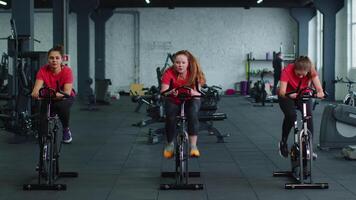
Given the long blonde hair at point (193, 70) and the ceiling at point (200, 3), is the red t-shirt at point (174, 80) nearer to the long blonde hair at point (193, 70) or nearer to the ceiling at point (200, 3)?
the long blonde hair at point (193, 70)

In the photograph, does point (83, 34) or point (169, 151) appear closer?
point (169, 151)

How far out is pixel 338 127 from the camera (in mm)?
8094

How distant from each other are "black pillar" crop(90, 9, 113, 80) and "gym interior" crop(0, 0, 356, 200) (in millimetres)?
44

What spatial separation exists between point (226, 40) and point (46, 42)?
7627 mm

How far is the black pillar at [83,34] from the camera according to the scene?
65.1 ft

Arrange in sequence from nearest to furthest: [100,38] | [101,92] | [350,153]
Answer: [350,153]
[101,92]
[100,38]

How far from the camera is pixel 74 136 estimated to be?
10.1 m

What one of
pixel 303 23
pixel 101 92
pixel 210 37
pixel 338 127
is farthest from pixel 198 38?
pixel 338 127

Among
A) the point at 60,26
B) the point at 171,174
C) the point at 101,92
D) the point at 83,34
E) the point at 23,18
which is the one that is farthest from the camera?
the point at 83,34

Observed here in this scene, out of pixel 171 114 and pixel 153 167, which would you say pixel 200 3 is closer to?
pixel 153 167

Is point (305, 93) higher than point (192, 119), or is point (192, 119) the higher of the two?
point (305, 93)

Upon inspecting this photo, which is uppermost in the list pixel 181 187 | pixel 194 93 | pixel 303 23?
pixel 303 23

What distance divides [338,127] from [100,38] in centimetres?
1589

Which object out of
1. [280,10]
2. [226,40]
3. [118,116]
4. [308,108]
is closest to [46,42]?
[226,40]
